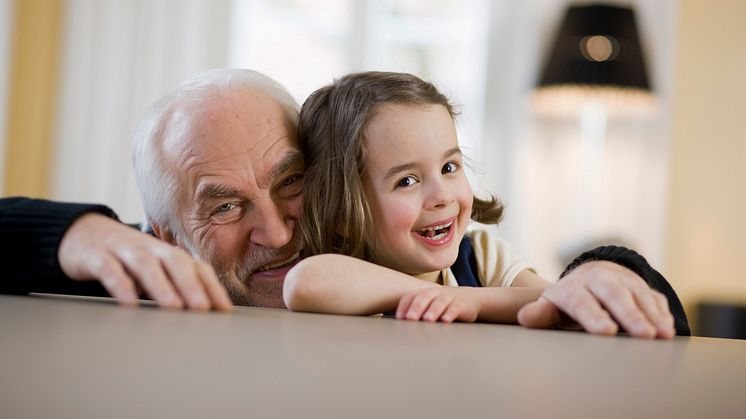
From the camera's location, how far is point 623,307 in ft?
2.17

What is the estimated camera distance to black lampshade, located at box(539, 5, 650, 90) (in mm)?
4219

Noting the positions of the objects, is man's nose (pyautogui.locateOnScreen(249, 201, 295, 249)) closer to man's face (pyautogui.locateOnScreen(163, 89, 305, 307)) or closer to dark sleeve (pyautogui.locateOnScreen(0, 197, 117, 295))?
man's face (pyautogui.locateOnScreen(163, 89, 305, 307))

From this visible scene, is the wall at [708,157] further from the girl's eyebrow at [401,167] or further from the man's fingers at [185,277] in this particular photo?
the man's fingers at [185,277]

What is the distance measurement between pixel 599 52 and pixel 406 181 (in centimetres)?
320

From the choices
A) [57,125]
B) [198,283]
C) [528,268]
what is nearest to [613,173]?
[57,125]

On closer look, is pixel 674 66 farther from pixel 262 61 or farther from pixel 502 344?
pixel 502 344

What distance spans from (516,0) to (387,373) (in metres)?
4.45

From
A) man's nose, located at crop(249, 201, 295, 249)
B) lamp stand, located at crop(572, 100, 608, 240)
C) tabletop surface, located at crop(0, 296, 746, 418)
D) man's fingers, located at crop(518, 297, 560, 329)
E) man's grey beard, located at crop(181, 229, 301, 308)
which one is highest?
tabletop surface, located at crop(0, 296, 746, 418)

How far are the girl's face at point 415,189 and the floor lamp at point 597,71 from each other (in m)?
3.07

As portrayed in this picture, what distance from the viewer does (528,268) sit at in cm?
141

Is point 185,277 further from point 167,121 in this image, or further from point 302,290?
point 167,121

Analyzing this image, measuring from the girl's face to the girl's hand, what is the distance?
0.45m

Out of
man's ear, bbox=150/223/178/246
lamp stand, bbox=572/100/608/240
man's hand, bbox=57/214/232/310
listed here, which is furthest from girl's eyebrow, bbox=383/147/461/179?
lamp stand, bbox=572/100/608/240

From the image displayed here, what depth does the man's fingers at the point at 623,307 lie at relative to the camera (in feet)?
2.02
